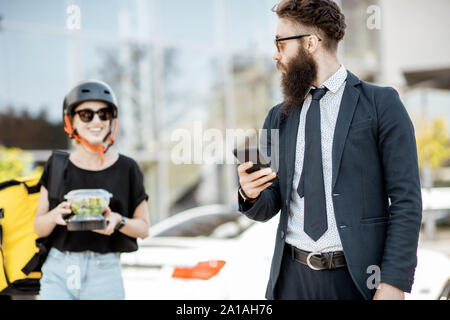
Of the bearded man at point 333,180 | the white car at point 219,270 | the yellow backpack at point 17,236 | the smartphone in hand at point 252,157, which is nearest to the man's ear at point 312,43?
the bearded man at point 333,180

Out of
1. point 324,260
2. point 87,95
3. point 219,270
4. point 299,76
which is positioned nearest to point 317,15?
point 299,76

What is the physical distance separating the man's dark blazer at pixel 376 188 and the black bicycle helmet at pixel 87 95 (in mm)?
1276

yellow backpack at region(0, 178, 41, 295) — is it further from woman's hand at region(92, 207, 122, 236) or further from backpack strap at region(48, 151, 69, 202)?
woman's hand at region(92, 207, 122, 236)

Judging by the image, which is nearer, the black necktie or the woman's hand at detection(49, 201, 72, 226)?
the black necktie

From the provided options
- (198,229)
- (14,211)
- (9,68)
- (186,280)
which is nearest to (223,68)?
(9,68)

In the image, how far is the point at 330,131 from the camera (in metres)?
1.98

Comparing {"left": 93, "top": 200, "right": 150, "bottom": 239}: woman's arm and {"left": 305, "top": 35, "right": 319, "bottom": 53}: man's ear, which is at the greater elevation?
{"left": 305, "top": 35, "right": 319, "bottom": 53}: man's ear

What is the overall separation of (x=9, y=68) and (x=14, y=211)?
7307 mm

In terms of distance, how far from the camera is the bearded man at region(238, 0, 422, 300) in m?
1.84

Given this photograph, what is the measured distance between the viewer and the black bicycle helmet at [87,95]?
8.71 feet

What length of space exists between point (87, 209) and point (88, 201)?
40mm

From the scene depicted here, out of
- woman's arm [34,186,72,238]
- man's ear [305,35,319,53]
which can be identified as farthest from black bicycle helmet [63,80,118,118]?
man's ear [305,35,319,53]

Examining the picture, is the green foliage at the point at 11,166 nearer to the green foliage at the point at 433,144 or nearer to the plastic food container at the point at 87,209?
the plastic food container at the point at 87,209

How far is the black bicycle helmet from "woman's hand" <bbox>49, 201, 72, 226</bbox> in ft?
1.86
